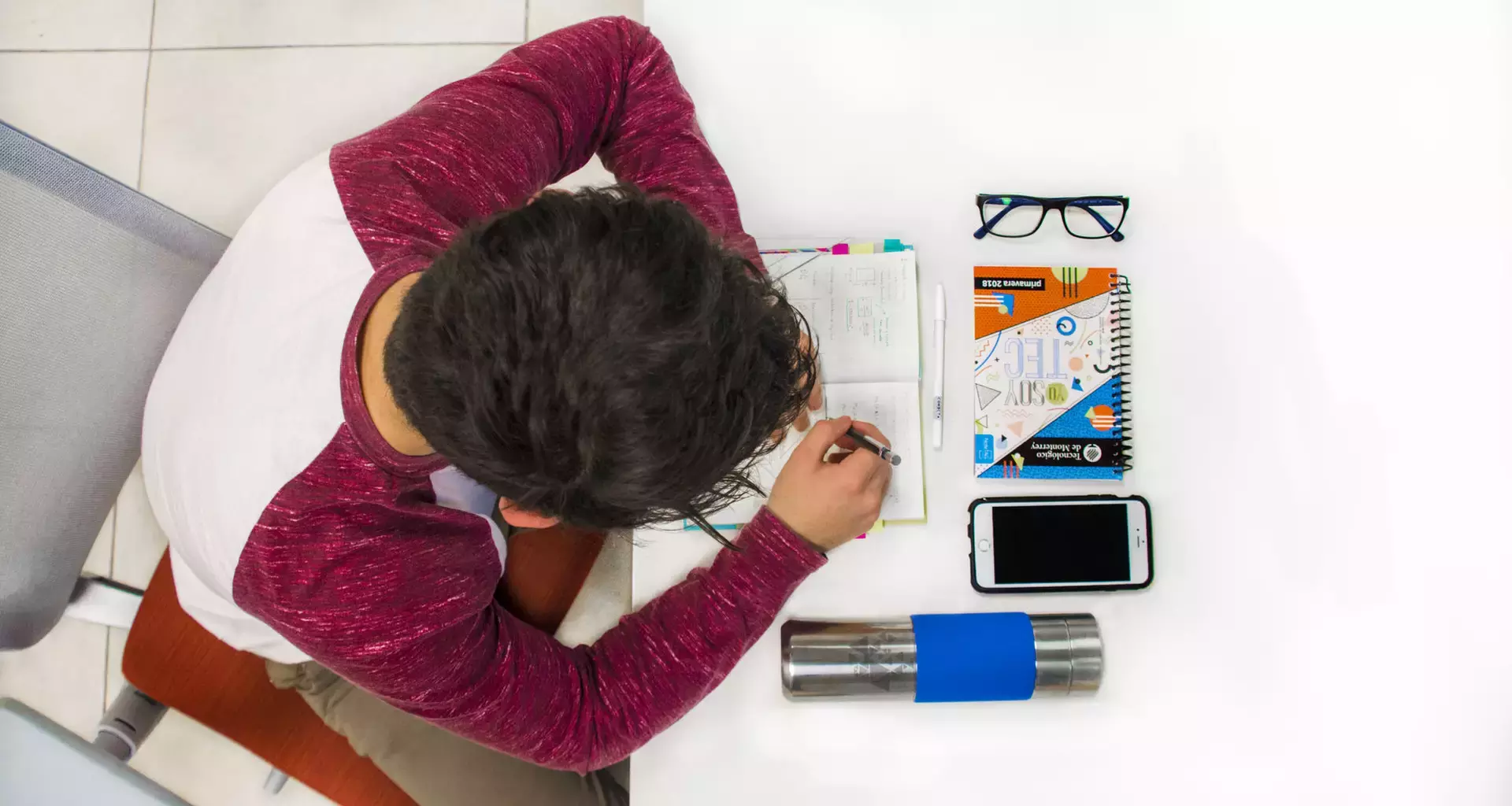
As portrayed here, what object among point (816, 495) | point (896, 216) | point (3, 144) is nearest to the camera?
point (3, 144)

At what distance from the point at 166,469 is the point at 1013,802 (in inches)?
30.9

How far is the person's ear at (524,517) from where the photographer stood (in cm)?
51

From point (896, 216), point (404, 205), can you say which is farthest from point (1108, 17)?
point (404, 205)

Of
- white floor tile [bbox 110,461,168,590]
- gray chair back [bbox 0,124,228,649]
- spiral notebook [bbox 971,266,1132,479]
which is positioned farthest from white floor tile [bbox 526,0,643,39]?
white floor tile [bbox 110,461,168,590]

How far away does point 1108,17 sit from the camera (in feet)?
2.64

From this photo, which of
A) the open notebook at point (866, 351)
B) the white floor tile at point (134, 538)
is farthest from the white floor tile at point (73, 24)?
the open notebook at point (866, 351)

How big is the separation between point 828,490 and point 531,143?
0.41 metres

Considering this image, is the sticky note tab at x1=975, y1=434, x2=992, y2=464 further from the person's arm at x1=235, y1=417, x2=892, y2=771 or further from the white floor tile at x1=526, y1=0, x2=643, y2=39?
the white floor tile at x1=526, y1=0, x2=643, y2=39

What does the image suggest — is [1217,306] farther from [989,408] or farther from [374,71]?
[374,71]

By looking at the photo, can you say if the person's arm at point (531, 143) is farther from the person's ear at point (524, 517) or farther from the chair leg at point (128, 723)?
the chair leg at point (128, 723)

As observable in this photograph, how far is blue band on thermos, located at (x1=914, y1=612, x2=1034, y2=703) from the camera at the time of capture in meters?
0.71

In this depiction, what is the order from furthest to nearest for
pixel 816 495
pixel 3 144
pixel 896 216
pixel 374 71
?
pixel 374 71
pixel 896 216
pixel 816 495
pixel 3 144

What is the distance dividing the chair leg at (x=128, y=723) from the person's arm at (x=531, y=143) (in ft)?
2.16

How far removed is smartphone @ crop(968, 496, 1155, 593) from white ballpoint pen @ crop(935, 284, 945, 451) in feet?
0.25
